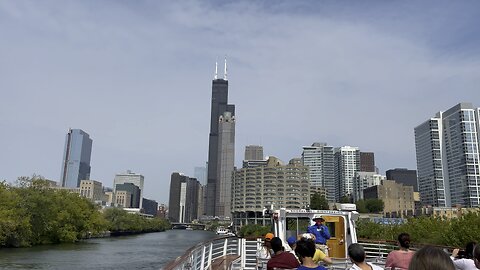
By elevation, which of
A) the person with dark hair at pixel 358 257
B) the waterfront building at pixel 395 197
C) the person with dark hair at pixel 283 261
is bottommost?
the person with dark hair at pixel 283 261

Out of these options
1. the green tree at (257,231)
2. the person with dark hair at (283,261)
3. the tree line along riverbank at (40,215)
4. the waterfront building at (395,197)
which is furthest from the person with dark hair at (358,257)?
the waterfront building at (395,197)

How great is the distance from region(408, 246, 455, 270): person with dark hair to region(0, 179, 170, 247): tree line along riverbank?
4958cm

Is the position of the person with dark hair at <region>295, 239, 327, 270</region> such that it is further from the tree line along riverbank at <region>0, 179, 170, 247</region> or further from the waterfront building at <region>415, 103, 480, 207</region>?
the waterfront building at <region>415, 103, 480, 207</region>

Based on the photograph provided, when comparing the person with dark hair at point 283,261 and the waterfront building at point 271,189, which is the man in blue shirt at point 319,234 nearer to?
the person with dark hair at point 283,261

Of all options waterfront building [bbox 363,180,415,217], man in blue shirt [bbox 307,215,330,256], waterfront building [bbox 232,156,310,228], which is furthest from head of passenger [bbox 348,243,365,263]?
waterfront building [bbox 363,180,415,217]

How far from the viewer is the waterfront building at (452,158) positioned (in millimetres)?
167625

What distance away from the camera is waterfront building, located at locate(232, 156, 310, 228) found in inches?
6299

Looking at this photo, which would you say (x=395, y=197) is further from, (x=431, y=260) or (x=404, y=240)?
(x=431, y=260)

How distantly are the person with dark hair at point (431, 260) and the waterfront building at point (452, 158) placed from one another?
178m

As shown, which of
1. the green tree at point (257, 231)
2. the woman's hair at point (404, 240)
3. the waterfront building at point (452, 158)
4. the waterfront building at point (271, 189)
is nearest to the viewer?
the woman's hair at point (404, 240)

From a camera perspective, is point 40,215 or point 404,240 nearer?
point 404,240

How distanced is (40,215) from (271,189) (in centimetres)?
11376

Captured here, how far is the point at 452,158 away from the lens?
180m

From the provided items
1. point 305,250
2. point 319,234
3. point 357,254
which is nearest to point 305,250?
point 305,250
